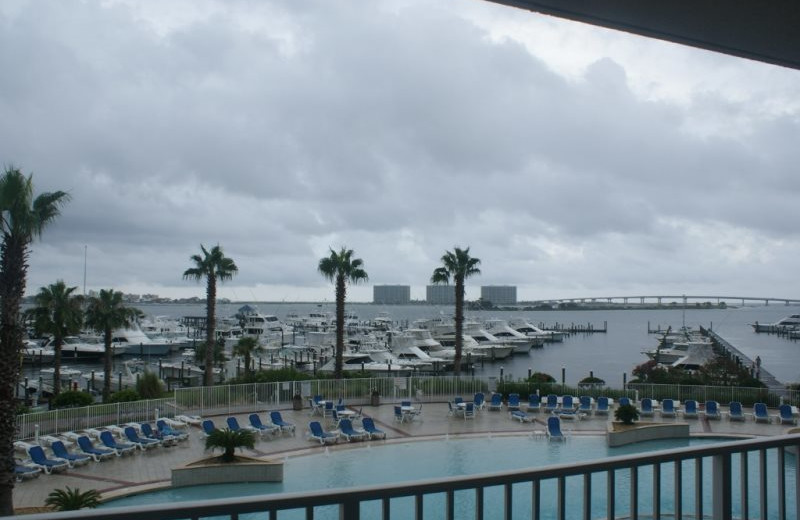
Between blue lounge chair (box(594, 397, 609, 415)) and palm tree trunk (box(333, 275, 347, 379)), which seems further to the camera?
palm tree trunk (box(333, 275, 347, 379))

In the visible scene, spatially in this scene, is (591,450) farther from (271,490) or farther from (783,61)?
(783,61)

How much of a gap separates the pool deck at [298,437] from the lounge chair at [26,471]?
148 mm

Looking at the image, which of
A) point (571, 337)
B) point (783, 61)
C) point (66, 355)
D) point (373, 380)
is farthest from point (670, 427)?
point (571, 337)

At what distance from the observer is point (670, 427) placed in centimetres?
2044

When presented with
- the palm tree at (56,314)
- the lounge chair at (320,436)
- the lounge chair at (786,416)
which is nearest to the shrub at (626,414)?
the lounge chair at (786,416)

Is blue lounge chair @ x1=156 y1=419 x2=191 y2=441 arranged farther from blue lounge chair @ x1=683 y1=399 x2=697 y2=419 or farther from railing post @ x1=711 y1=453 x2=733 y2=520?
railing post @ x1=711 y1=453 x2=733 y2=520

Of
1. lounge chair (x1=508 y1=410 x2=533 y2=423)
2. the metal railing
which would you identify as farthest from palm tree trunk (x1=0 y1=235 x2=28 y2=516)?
lounge chair (x1=508 y1=410 x2=533 y2=423)

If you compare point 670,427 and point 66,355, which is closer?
point 670,427

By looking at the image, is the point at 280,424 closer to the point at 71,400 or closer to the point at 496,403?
the point at 71,400

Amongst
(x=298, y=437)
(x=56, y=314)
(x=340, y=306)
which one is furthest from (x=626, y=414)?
(x=56, y=314)

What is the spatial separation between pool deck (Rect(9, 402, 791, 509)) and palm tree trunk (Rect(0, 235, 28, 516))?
3.50ft

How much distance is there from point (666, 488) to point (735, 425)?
19.8 metres

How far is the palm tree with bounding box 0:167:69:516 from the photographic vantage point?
13.9m

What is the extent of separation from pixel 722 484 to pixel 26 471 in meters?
17.1
